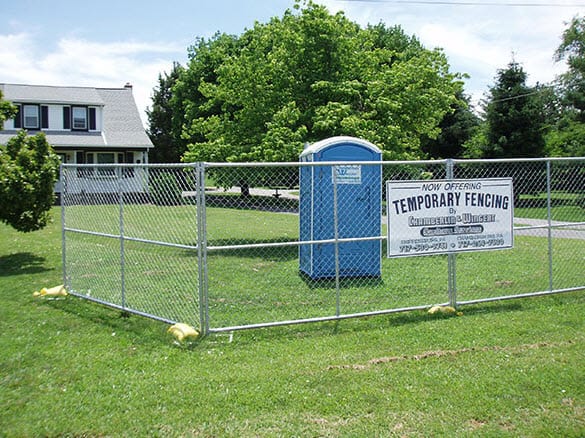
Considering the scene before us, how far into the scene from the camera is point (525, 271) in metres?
10.1

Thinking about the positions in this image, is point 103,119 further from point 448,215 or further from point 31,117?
point 448,215

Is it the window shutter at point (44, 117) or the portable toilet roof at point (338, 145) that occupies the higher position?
the window shutter at point (44, 117)

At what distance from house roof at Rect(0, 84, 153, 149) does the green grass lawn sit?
83.1 feet

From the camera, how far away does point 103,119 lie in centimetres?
3400

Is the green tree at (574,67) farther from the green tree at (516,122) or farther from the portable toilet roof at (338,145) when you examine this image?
the portable toilet roof at (338,145)

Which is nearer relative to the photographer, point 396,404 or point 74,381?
point 396,404

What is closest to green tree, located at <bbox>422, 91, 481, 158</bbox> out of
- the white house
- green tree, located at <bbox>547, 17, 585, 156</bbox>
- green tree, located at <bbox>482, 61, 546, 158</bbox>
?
green tree, located at <bbox>547, 17, 585, 156</bbox>

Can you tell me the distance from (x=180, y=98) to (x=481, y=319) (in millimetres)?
36791

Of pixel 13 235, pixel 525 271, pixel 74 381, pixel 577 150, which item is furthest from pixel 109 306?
pixel 577 150

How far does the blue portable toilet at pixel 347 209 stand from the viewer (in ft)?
30.0

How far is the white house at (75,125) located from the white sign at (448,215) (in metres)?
26.9

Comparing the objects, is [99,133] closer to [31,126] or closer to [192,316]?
[31,126]

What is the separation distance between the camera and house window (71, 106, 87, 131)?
3228 centimetres

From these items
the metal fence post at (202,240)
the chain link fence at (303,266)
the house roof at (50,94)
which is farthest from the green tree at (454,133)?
the metal fence post at (202,240)
